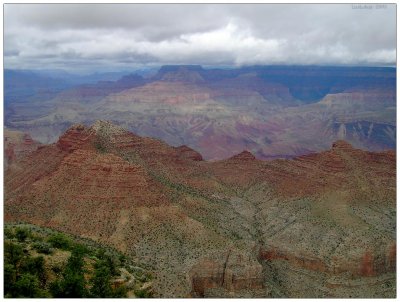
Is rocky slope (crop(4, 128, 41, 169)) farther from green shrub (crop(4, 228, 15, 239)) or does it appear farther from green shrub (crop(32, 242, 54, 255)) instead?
green shrub (crop(32, 242, 54, 255))

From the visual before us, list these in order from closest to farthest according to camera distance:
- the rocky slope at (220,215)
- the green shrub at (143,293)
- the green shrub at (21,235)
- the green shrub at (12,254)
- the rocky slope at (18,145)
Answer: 1. the green shrub at (12,254)
2. the green shrub at (143,293)
3. the green shrub at (21,235)
4. the rocky slope at (220,215)
5. the rocky slope at (18,145)

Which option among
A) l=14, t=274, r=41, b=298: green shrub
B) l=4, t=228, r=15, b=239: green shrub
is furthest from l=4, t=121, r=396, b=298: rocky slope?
l=14, t=274, r=41, b=298: green shrub

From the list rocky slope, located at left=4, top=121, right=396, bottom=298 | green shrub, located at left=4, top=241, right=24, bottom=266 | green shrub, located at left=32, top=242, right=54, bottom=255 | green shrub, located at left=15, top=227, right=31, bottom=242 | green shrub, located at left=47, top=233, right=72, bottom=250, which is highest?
green shrub, located at left=4, top=241, right=24, bottom=266

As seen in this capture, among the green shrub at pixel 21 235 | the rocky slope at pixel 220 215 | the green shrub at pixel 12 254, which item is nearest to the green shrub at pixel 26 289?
the green shrub at pixel 12 254

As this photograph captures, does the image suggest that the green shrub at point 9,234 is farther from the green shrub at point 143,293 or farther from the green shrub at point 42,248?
the green shrub at point 143,293

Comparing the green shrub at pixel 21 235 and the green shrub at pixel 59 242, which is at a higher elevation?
the green shrub at pixel 21 235

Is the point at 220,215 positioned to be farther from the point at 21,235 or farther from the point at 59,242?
the point at 21,235

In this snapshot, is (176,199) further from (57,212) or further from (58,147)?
(58,147)

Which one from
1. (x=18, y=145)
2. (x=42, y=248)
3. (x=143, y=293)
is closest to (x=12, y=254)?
(x=42, y=248)

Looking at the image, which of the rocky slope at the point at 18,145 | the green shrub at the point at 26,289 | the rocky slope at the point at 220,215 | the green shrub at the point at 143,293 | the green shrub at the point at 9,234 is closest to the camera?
the green shrub at the point at 26,289
